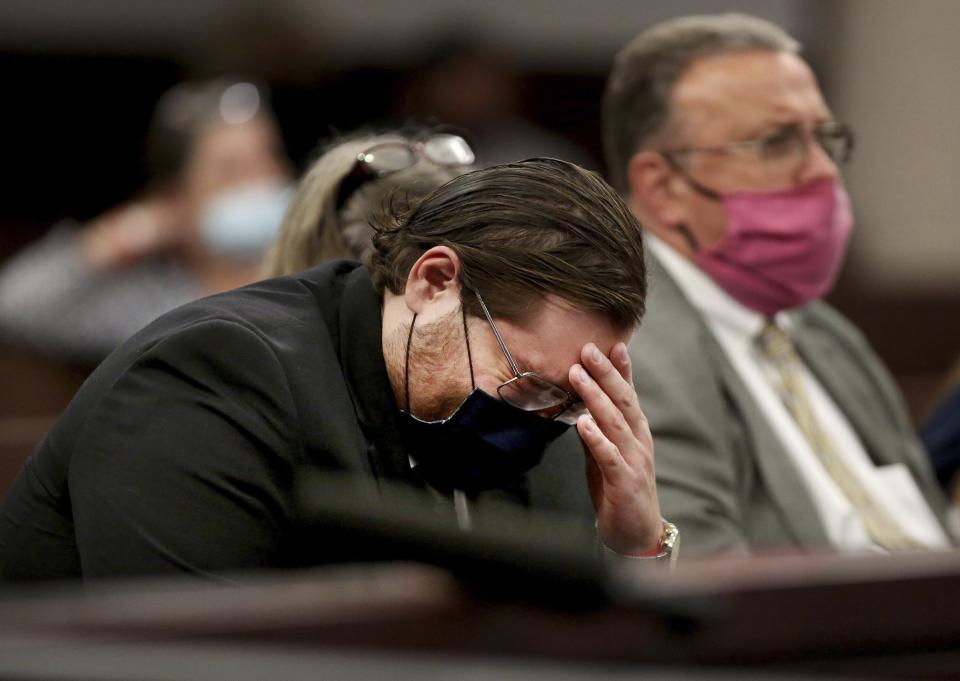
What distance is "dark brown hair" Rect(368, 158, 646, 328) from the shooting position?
1945 millimetres

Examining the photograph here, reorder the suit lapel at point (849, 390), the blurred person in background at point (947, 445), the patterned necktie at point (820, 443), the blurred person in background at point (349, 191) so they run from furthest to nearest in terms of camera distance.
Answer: the blurred person in background at point (947, 445) → the suit lapel at point (849, 390) → the patterned necktie at point (820, 443) → the blurred person in background at point (349, 191)

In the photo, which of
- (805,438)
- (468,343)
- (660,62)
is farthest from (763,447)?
(468,343)

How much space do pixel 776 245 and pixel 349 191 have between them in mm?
852

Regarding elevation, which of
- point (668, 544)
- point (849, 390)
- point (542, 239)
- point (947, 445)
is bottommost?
point (947, 445)

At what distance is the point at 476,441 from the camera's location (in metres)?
2.04

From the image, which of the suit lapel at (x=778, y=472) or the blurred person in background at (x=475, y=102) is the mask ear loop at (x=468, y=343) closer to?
the suit lapel at (x=778, y=472)

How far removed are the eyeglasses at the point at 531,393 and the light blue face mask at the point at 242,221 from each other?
188cm

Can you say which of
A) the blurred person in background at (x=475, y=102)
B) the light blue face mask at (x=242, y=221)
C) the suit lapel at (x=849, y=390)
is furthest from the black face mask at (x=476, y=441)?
the blurred person in background at (x=475, y=102)

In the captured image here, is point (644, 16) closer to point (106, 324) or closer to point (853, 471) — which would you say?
point (106, 324)

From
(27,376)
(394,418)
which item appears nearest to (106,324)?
(27,376)

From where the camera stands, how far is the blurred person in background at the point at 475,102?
4703mm

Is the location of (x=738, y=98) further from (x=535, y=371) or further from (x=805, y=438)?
(x=535, y=371)

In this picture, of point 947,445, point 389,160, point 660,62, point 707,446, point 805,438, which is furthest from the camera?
point 947,445

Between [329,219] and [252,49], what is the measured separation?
220 centimetres
